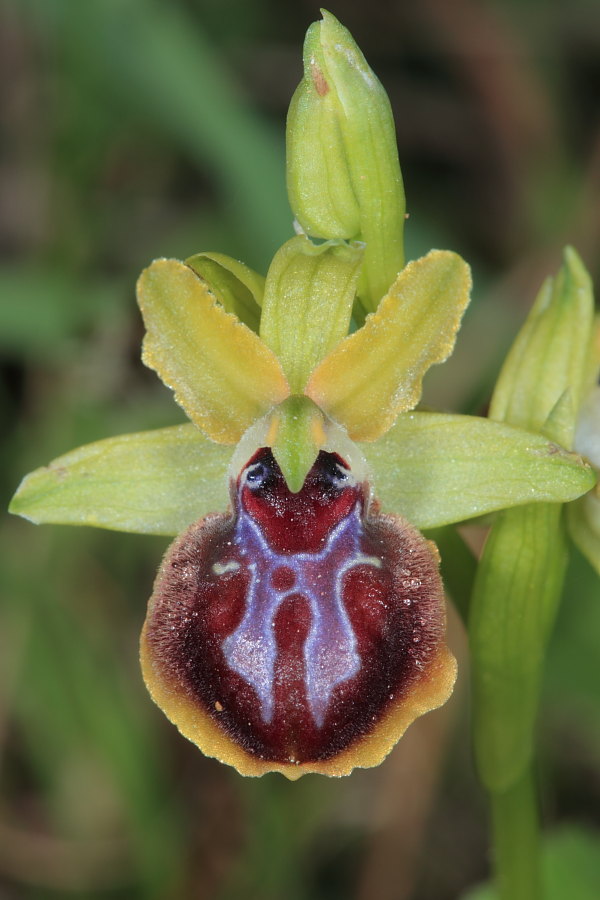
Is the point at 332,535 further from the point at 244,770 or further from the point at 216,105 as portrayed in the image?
the point at 216,105

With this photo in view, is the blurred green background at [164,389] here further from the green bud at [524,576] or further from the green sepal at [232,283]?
the green sepal at [232,283]

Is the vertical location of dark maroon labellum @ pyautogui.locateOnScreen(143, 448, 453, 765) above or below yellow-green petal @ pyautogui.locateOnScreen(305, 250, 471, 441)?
below

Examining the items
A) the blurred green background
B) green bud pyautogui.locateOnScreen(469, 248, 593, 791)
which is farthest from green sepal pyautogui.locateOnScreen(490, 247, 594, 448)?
the blurred green background

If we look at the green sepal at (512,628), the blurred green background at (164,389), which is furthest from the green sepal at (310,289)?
the blurred green background at (164,389)

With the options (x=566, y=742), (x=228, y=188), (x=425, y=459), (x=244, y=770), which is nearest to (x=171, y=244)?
(x=228, y=188)

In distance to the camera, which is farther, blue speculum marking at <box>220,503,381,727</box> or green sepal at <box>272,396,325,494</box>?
green sepal at <box>272,396,325,494</box>

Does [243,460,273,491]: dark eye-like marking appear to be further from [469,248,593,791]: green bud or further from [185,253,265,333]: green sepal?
[469,248,593,791]: green bud

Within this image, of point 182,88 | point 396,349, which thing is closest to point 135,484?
point 396,349
